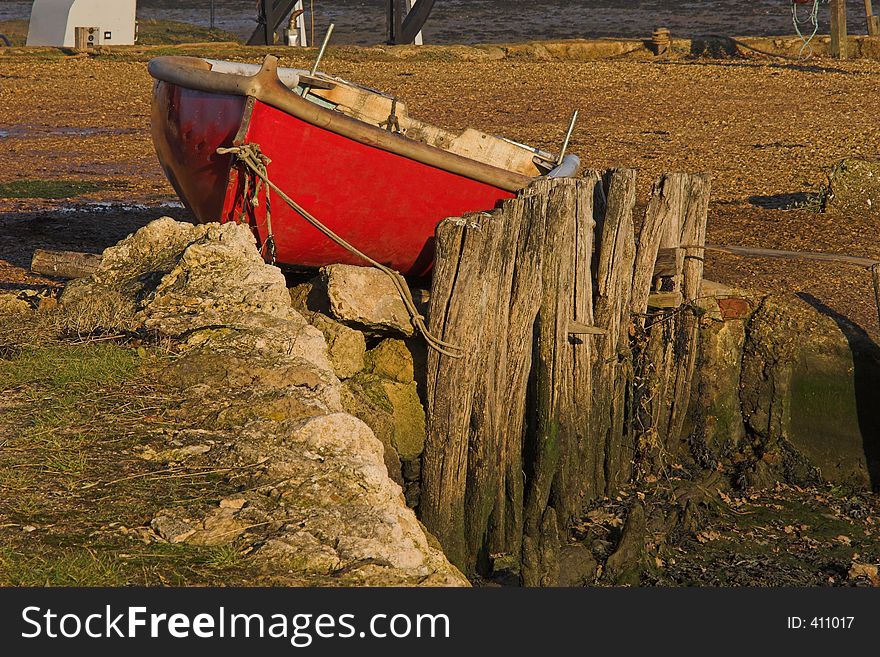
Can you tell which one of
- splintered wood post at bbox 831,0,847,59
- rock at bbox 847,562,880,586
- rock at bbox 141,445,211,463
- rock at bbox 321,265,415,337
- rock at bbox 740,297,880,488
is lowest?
rock at bbox 847,562,880,586

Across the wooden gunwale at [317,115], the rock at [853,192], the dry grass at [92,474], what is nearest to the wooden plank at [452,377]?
the wooden gunwale at [317,115]

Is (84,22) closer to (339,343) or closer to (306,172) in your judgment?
(306,172)

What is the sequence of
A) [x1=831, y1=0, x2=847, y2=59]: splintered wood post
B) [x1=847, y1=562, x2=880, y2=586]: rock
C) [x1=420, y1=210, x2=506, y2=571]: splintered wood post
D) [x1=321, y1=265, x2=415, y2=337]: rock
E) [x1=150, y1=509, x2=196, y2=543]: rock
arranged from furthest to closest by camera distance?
1. [x1=831, y1=0, x2=847, y2=59]: splintered wood post
2. [x1=321, y1=265, x2=415, y2=337]: rock
3. [x1=847, y1=562, x2=880, y2=586]: rock
4. [x1=420, y1=210, x2=506, y2=571]: splintered wood post
5. [x1=150, y1=509, x2=196, y2=543]: rock

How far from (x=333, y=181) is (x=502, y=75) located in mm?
14544

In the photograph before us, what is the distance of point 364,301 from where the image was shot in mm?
7488

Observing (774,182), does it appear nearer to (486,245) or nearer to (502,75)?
(486,245)

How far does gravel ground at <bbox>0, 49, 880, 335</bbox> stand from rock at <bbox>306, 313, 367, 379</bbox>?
3.14 metres

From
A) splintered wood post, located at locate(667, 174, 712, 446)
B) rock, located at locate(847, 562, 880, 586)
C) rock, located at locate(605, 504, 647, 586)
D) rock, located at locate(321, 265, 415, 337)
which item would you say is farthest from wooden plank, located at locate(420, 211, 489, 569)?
rock, located at locate(847, 562, 880, 586)

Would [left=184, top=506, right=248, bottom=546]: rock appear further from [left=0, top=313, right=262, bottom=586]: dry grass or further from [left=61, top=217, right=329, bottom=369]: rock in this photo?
[left=61, top=217, right=329, bottom=369]: rock

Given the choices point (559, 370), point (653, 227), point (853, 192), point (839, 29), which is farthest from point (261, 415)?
point (839, 29)

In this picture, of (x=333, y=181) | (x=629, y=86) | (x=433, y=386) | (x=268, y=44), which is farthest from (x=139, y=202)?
(x=268, y=44)

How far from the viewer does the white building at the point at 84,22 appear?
25.3 m

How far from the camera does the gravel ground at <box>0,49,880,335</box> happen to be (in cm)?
1089

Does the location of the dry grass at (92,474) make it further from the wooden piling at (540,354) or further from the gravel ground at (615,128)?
the gravel ground at (615,128)
